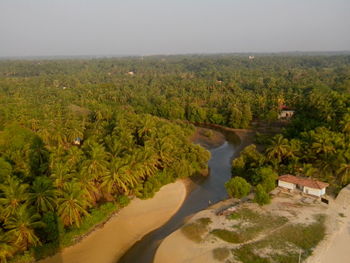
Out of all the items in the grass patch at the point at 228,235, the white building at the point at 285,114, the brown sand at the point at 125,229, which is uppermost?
the white building at the point at 285,114

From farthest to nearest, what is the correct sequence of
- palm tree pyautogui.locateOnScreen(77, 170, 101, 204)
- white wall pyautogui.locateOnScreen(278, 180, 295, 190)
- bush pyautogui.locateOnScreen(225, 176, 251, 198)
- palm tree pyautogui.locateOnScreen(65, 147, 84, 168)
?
white wall pyautogui.locateOnScreen(278, 180, 295, 190) → bush pyautogui.locateOnScreen(225, 176, 251, 198) → palm tree pyautogui.locateOnScreen(65, 147, 84, 168) → palm tree pyautogui.locateOnScreen(77, 170, 101, 204)

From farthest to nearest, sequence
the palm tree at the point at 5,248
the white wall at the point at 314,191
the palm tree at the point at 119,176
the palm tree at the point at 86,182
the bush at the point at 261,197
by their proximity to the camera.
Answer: the white wall at the point at 314,191, the palm tree at the point at 119,176, the bush at the point at 261,197, the palm tree at the point at 86,182, the palm tree at the point at 5,248

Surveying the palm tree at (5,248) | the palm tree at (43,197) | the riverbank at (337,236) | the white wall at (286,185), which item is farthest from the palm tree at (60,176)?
the white wall at (286,185)

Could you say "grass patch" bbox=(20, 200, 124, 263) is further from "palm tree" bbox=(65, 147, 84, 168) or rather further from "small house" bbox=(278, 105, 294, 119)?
"small house" bbox=(278, 105, 294, 119)

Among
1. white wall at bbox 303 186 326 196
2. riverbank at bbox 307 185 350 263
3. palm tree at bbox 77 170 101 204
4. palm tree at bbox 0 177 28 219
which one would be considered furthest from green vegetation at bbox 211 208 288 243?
palm tree at bbox 0 177 28 219

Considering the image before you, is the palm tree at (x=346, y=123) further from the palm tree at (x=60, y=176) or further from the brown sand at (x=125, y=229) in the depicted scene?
the palm tree at (x=60, y=176)

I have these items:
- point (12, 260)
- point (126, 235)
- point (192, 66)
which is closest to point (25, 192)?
point (12, 260)
